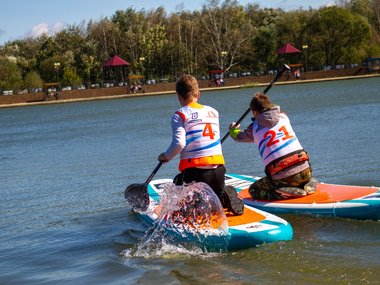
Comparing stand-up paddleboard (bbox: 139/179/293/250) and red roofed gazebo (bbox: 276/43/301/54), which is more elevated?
red roofed gazebo (bbox: 276/43/301/54)

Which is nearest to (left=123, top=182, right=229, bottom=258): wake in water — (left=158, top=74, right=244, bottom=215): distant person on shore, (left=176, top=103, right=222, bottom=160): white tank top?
(left=158, top=74, right=244, bottom=215): distant person on shore

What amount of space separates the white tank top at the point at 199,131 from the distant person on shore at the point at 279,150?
4.23 feet

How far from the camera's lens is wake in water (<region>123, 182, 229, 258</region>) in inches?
282

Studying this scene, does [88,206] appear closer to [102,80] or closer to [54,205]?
[54,205]

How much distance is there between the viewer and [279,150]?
8.34 meters

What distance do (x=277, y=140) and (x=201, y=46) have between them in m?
68.2

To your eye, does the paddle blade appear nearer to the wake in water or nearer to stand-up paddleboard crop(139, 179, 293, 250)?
the wake in water

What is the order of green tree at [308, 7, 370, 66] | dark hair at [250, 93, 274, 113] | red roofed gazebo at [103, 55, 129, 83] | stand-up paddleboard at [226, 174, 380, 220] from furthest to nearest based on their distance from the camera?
1. red roofed gazebo at [103, 55, 129, 83]
2. green tree at [308, 7, 370, 66]
3. dark hair at [250, 93, 274, 113]
4. stand-up paddleboard at [226, 174, 380, 220]

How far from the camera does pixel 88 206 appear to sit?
11000 mm

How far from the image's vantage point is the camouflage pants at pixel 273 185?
852 centimetres

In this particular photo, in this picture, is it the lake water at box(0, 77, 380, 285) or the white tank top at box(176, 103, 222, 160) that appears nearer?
the lake water at box(0, 77, 380, 285)

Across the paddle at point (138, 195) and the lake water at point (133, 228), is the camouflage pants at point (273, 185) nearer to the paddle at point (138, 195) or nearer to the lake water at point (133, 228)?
the lake water at point (133, 228)

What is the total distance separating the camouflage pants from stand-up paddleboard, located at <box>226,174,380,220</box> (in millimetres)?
95

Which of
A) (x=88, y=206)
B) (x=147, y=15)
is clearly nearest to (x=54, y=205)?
(x=88, y=206)
